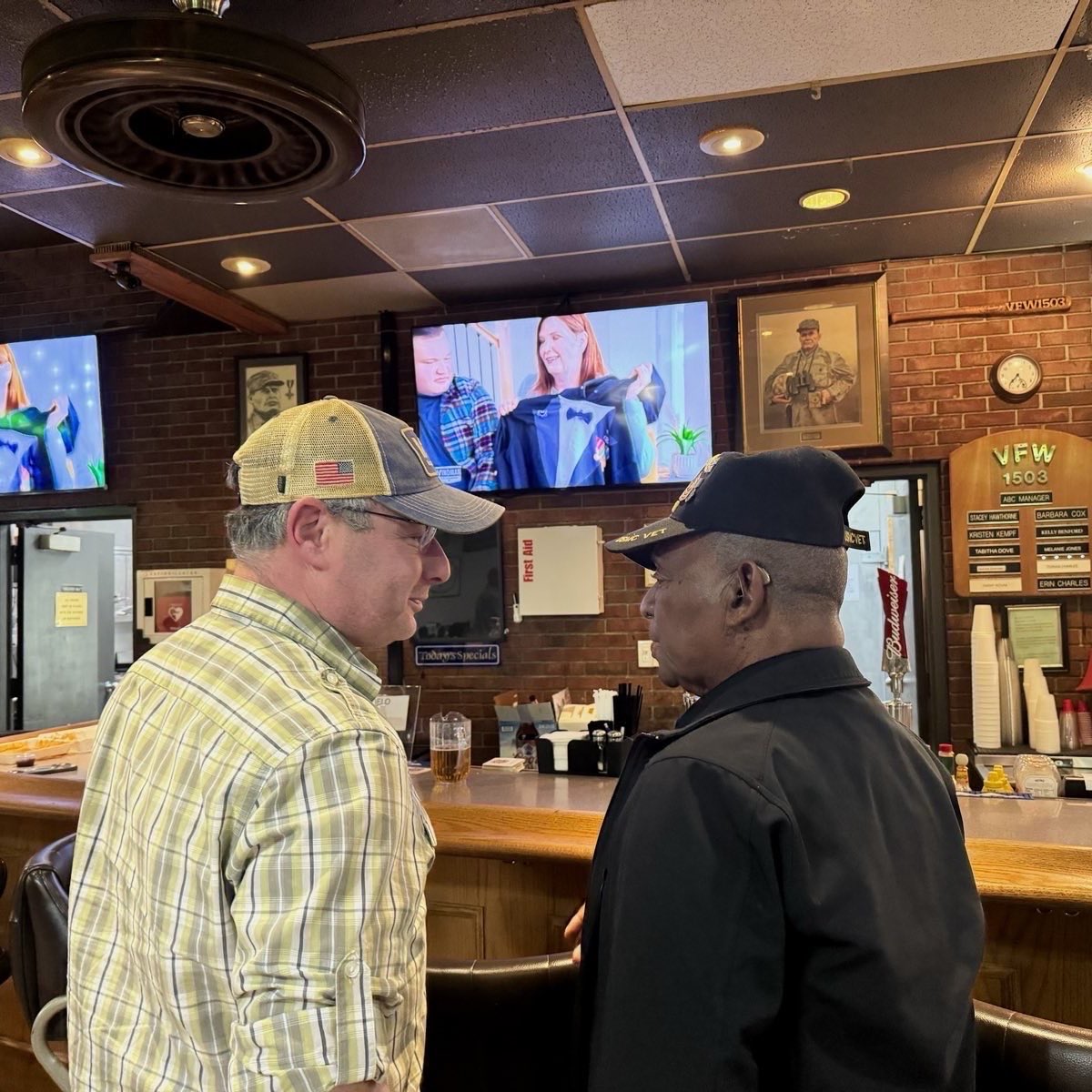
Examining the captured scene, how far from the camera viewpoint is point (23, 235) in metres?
4.80

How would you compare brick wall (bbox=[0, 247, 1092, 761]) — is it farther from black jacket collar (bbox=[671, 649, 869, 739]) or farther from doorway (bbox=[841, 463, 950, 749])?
black jacket collar (bbox=[671, 649, 869, 739])

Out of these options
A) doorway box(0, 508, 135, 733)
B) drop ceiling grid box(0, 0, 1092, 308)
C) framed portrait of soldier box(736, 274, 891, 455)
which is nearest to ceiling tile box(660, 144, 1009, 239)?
drop ceiling grid box(0, 0, 1092, 308)

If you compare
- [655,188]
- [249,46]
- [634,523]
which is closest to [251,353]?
[634,523]

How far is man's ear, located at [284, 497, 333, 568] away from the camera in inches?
48.4

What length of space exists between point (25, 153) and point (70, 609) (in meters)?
3.46

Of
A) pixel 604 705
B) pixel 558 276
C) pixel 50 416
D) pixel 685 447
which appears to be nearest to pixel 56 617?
pixel 50 416

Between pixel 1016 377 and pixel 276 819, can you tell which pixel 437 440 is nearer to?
pixel 1016 377

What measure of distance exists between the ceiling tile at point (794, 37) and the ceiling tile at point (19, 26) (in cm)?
128

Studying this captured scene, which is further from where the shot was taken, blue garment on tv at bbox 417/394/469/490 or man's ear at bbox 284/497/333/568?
blue garment on tv at bbox 417/394/469/490

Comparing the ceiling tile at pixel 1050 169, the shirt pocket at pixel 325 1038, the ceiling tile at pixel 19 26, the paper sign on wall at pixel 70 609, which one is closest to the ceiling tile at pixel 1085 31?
the ceiling tile at pixel 1050 169

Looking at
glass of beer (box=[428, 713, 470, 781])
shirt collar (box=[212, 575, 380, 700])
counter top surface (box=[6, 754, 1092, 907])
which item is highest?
shirt collar (box=[212, 575, 380, 700])

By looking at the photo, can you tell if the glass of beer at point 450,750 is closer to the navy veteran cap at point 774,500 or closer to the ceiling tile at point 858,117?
the navy veteran cap at point 774,500

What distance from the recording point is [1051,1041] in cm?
132

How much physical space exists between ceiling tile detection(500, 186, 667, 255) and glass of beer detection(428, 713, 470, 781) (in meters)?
1.84
